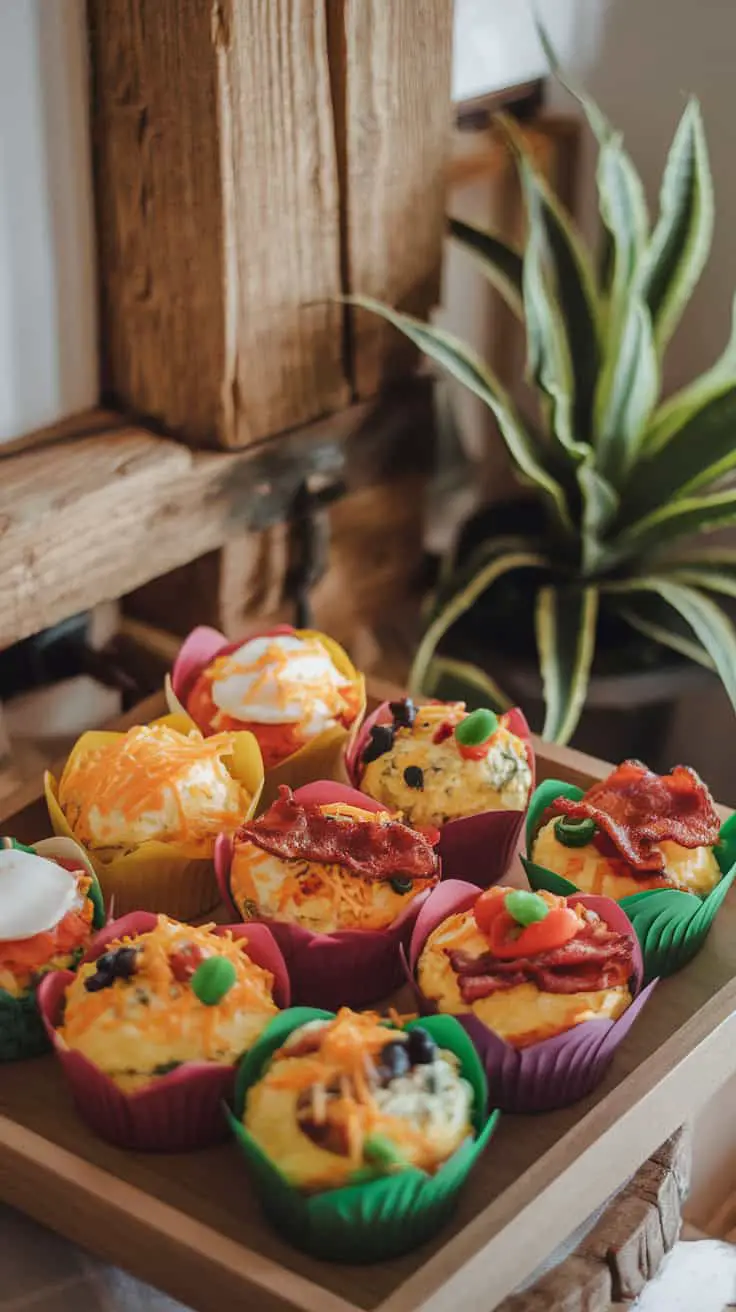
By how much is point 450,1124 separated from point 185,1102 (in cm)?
18

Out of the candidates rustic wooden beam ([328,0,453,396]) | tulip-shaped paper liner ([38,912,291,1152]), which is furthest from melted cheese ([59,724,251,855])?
rustic wooden beam ([328,0,453,396])

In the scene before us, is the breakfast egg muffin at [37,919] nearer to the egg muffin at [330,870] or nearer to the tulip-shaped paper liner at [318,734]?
the egg muffin at [330,870]

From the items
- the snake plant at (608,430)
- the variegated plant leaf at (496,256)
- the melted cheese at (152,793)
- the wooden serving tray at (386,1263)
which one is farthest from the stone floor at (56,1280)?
the variegated plant leaf at (496,256)

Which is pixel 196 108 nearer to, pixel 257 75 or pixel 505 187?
pixel 257 75

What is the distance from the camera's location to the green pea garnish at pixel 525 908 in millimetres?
1008

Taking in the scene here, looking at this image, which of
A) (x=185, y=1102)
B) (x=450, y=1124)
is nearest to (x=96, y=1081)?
(x=185, y=1102)

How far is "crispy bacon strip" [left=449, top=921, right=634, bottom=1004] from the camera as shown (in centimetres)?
101

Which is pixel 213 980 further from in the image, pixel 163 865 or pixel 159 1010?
pixel 163 865

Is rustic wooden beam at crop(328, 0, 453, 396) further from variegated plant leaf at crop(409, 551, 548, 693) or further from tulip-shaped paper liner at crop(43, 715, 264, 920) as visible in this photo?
tulip-shaped paper liner at crop(43, 715, 264, 920)

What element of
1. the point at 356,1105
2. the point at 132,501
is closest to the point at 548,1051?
the point at 356,1105

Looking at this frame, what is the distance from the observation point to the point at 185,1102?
38.2 inches

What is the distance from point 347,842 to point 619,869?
0.22 meters

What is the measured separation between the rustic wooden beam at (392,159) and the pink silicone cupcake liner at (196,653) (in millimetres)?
381

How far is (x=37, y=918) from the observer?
1056mm
